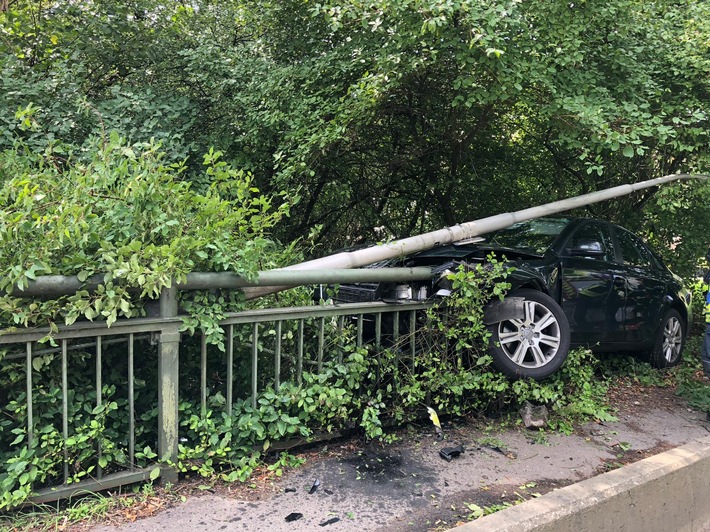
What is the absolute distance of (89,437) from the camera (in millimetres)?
2791

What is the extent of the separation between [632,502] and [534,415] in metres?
1.22

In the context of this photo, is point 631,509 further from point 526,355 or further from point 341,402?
point 341,402

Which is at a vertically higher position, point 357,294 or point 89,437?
point 357,294

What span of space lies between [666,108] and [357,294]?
4156 millimetres

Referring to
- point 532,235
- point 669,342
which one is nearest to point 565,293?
point 532,235

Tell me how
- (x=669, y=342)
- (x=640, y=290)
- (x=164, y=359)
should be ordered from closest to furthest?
(x=164, y=359)
(x=640, y=290)
(x=669, y=342)

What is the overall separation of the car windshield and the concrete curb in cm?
208

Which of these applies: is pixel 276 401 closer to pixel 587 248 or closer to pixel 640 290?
pixel 587 248

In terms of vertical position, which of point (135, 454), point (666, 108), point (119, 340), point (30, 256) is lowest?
point (135, 454)

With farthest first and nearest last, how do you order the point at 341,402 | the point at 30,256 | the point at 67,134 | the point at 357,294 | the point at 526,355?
the point at 67,134 → the point at 357,294 → the point at 526,355 → the point at 341,402 → the point at 30,256

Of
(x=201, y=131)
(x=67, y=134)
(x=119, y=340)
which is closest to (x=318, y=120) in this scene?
(x=201, y=131)

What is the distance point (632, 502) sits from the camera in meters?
3.28

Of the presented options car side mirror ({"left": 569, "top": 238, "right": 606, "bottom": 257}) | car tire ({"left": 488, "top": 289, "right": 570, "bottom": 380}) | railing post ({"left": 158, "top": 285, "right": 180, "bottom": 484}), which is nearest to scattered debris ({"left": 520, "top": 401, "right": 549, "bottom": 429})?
car tire ({"left": 488, "top": 289, "right": 570, "bottom": 380})

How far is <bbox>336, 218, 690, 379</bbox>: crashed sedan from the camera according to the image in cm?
425
